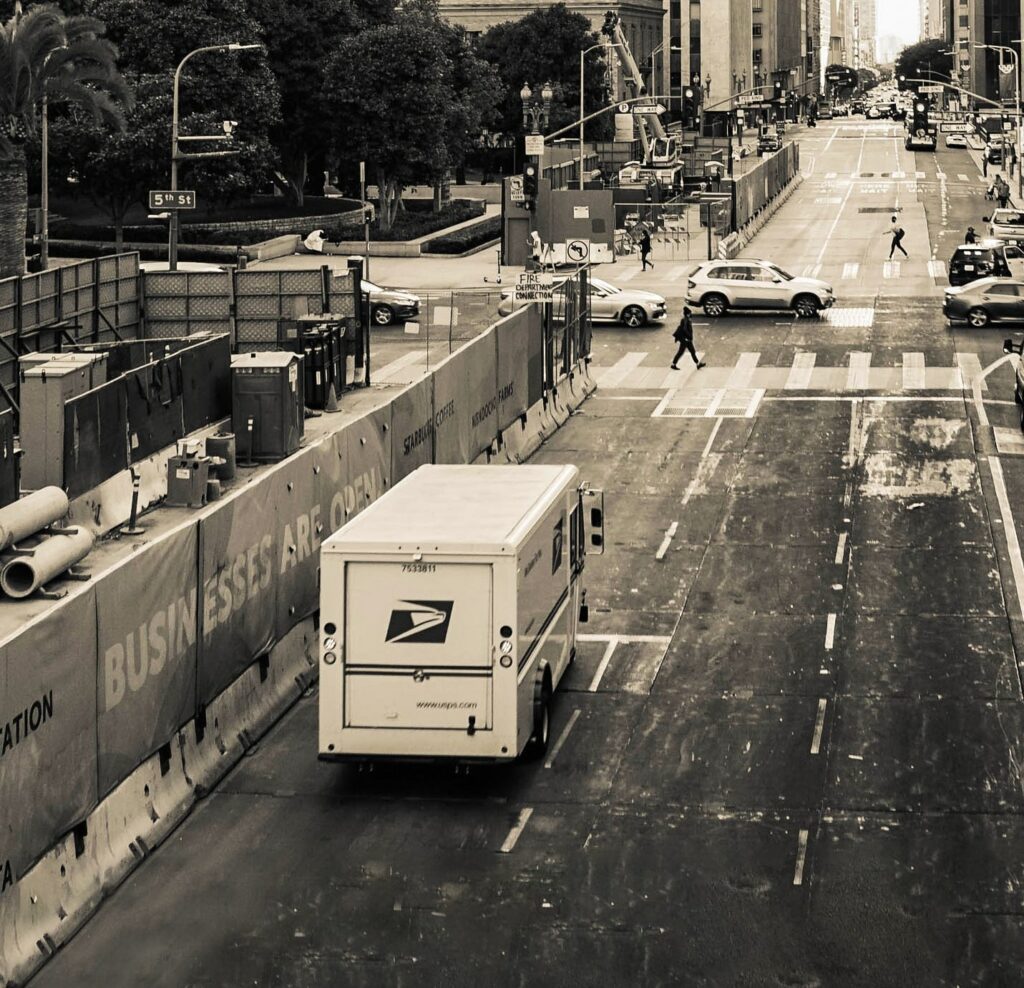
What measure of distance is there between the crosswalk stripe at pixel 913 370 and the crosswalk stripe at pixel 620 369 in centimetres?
648

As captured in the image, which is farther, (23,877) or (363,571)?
(363,571)

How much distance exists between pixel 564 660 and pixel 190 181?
56576 millimetres

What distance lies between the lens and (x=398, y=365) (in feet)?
151

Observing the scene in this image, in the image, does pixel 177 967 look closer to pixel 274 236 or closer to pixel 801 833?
pixel 801 833

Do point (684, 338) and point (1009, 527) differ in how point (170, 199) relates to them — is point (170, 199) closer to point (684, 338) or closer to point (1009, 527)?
point (684, 338)

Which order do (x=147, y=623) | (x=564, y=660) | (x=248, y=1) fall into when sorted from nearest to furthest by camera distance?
(x=147, y=623) < (x=564, y=660) < (x=248, y=1)

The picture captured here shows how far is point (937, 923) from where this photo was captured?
538 inches

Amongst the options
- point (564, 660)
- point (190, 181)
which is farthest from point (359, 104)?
point (564, 660)

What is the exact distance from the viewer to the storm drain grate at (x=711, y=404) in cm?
3759

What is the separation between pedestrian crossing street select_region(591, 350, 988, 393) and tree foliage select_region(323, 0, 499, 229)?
39.1 meters

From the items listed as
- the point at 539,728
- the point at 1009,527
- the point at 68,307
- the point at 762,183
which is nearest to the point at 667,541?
the point at 1009,527

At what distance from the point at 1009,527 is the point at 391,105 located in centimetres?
5921

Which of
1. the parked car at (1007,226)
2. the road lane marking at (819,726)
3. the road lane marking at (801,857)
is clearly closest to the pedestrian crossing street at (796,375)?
the road lane marking at (819,726)

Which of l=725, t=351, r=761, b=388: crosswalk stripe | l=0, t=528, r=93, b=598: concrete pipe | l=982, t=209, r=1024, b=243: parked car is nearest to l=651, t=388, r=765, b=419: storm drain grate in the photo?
l=725, t=351, r=761, b=388: crosswalk stripe
